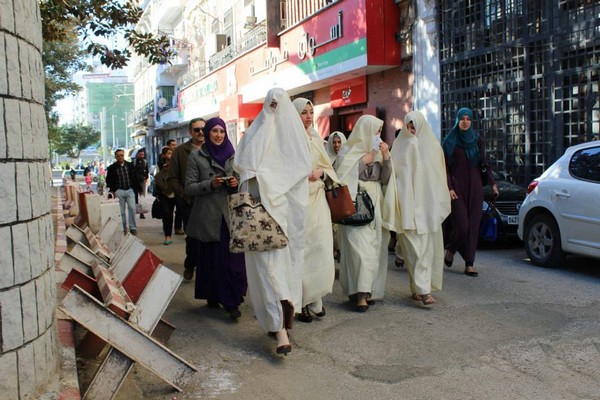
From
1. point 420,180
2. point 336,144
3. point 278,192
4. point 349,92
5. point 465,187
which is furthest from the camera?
point 349,92

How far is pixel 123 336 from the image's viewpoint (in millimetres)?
3789

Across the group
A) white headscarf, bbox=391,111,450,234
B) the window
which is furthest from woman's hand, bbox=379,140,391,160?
the window

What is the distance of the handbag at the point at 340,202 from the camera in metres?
5.51

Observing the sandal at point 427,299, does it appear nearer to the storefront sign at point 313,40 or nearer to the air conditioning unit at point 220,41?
the storefront sign at point 313,40

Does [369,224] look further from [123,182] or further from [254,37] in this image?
[254,37]

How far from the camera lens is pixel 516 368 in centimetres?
442

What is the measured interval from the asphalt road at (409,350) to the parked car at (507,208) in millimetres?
2673

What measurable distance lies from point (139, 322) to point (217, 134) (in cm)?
218

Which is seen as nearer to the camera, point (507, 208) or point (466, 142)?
point (466, 142)

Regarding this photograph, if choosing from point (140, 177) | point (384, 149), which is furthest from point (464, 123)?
point (140, 177)

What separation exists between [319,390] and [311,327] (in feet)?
4.61

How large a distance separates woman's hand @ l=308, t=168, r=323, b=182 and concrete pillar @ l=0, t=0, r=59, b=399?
7.74 ft

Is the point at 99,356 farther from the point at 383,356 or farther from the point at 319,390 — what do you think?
the point at 383,356

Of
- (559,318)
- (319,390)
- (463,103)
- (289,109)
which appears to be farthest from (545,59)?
(319,390)
